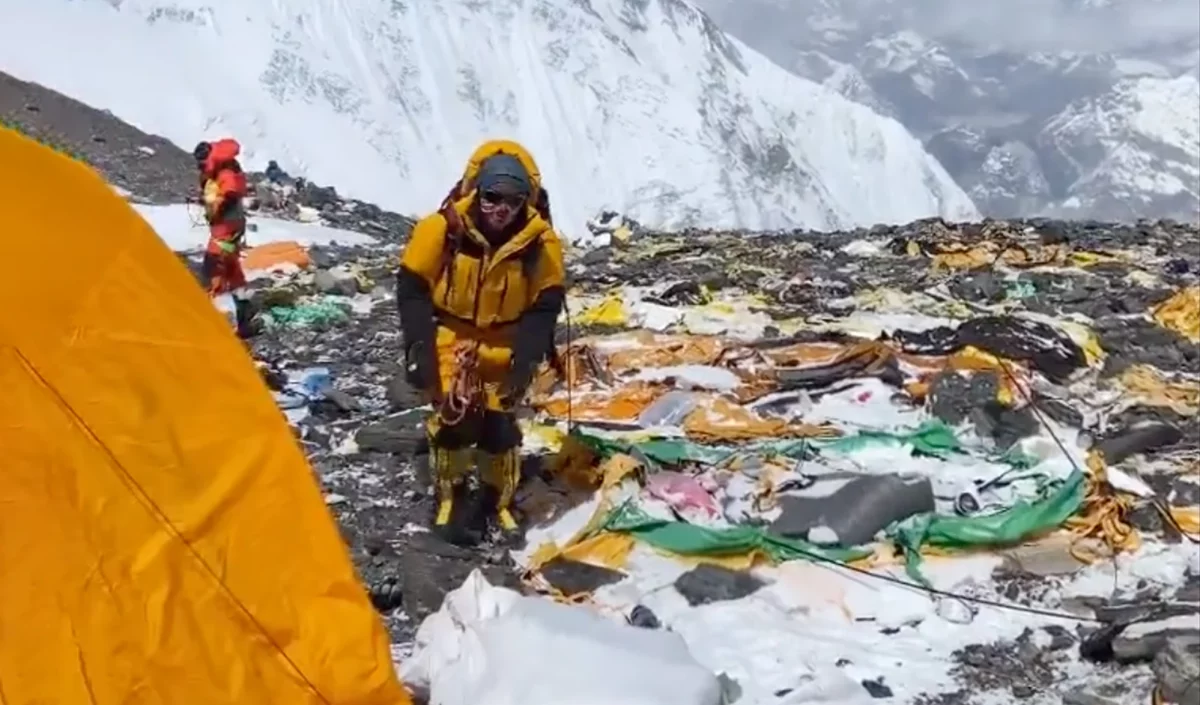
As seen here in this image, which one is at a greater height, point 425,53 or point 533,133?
point 425,53

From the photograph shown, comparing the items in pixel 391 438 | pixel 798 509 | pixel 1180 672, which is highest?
pixel 391 438

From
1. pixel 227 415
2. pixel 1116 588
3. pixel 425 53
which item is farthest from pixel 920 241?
pixel 425 53

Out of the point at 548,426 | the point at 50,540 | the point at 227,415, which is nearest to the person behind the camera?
the point at 50,540

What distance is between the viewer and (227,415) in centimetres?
323

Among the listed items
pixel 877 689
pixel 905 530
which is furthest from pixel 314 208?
pixel 877 689

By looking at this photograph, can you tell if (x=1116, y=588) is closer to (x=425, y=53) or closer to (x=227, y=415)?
(x=227, y=415)

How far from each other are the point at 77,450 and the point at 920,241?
582 inches

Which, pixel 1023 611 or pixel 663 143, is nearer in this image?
pixel 1023 611

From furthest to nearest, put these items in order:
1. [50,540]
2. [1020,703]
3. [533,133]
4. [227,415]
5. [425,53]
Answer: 1. [533,133]
2. [425,53]
3. [1020,703]
4. [227,415]
5. [50,540]

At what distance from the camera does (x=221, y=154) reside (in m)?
9.13

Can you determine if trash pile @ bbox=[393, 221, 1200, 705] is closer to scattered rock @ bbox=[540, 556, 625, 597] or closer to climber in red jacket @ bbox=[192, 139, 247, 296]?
scattered rock @ bbox=[540, 556, 625, 597]

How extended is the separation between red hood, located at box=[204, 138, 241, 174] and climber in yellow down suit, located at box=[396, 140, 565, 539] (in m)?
4.35

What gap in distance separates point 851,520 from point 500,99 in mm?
94668

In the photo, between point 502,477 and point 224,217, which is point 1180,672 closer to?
point 502,477
